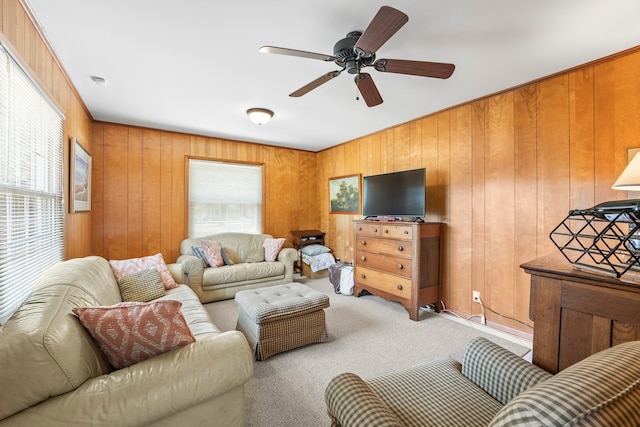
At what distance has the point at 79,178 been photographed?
2.94 meters

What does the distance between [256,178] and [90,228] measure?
2.53 m

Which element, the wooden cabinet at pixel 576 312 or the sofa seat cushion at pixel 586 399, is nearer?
the sofa seat cushion at pixel 586 399

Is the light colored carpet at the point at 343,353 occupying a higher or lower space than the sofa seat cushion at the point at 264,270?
lower

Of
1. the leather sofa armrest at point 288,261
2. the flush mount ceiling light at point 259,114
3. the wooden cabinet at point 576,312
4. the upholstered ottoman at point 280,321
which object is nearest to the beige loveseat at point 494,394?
the wooden cabinet at point 576,312

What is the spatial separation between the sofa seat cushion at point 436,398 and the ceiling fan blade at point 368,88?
1931 mm

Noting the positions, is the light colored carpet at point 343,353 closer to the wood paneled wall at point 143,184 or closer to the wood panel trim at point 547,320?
the wood panel trim at point 547,320

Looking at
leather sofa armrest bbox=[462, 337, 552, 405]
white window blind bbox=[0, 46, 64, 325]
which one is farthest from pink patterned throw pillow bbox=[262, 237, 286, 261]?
leather sofa armrest bbox=[462, 337, 552, 405]

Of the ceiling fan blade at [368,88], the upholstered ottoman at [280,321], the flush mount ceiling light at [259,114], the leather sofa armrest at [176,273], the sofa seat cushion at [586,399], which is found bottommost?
the upholstered ottoman at [280,321]

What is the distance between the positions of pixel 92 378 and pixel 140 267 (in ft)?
6.15

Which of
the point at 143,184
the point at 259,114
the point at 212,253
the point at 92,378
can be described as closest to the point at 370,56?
the point at 259,114

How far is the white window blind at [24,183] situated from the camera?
56.0 inches

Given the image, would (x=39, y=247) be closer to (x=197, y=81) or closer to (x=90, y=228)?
(x=197, y=81)

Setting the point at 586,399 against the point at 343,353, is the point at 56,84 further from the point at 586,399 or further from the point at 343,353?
the point at 586,399

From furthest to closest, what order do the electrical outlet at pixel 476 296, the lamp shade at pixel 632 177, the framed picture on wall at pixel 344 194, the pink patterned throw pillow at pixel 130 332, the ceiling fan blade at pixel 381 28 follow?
1. the framed picture on wall at pixel 344 194
2. the electrical outlet at pixel 476 296
3. the lamp shade at pixel 632 177
4. the ceiling fan blade at pixel 381 28
5. the pink patterned throw pillow at pixel 130 332
